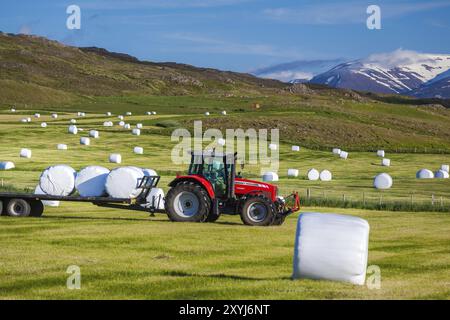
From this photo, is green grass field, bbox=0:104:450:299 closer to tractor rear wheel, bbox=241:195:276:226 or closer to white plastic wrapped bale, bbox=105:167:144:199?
tractor rear wheel, bbox=241:195:276:226

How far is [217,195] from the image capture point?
2862cm

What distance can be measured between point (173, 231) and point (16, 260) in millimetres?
6847

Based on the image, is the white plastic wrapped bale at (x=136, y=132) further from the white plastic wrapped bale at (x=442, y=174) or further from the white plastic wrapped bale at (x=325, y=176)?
the white plastic wrapped bale at (x=442, y=174)

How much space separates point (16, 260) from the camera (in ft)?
67.2

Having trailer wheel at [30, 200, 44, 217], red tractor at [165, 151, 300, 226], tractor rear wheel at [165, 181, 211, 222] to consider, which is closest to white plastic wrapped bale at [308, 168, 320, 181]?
red tractor at [165, 151, 300, 226]

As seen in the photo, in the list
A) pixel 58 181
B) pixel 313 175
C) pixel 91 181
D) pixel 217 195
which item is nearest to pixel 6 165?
pixel 313 175

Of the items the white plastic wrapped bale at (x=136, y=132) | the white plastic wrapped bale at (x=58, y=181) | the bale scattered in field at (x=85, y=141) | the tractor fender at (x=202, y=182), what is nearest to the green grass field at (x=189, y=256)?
the white plastic wrapped bale at (x=58, y=181)

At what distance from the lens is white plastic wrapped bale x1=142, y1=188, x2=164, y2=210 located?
31.2 metres

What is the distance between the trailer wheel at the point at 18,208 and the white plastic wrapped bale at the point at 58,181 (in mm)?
1662

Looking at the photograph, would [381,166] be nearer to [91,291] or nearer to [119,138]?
[119,138]

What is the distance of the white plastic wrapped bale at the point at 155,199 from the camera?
102 feet

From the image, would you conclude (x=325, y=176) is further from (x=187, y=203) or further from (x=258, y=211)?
(x=187, y=203)

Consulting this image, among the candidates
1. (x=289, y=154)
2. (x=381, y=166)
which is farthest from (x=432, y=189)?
(x=289, y=154)

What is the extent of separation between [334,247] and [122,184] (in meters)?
15.1
